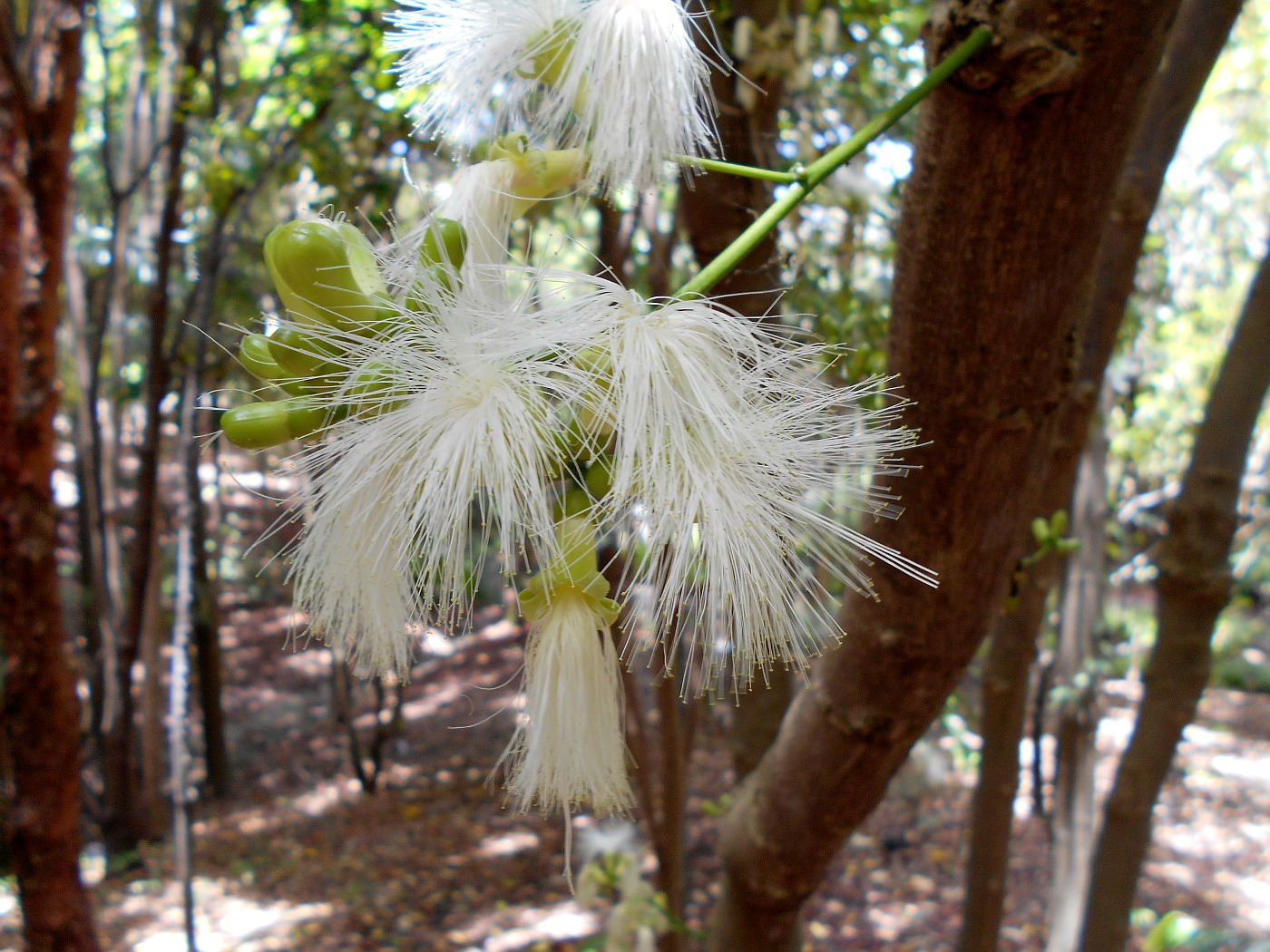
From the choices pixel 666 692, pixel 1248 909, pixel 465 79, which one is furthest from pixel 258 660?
pixel 465 79

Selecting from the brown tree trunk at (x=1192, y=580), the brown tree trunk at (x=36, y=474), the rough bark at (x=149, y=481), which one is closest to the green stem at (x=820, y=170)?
the brown tree trunk at (x=1192, y=580)

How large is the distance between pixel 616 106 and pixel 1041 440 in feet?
1.61

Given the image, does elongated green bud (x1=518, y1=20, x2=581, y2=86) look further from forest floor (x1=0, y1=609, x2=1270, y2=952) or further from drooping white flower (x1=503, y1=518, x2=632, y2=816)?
forest floor (x1=0, y1=609, x2=1270, y2=952)

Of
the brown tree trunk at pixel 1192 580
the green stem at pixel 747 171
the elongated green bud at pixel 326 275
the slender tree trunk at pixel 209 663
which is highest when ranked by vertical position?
the green stem at pixel 747 171

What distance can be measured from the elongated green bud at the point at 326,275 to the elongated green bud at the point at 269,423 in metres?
0.06

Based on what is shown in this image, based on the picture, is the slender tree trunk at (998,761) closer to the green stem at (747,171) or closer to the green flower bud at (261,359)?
the green stem at (747,171)

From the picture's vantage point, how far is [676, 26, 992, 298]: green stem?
0.47 metres

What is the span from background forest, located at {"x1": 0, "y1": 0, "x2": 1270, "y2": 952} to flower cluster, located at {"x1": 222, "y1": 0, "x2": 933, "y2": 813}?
0.05m

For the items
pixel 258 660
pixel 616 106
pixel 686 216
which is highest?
pixel 686 216

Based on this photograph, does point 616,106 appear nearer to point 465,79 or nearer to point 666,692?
point 465,79

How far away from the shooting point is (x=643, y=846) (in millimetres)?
3004

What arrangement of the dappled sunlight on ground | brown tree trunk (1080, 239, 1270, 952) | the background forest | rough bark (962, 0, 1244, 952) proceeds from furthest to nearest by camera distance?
1. the dappled sunlight on ground
2. brown tree trunk (1080, 239, 1270, 952)
3. rough bark (962, 0, 1244, 952)
4. the background forest

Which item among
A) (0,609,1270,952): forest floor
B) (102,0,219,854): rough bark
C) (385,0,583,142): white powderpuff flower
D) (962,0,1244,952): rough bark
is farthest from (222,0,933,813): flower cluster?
(102,0,219,854): rough bark

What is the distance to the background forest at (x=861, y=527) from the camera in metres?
0.72
